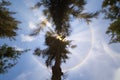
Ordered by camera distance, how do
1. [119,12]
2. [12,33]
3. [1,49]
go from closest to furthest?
[119,12] < [1,49] < [12,33]

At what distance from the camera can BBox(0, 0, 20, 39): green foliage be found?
20.9 metres

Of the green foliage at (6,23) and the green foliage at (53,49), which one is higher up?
the green foliage at (6,23)

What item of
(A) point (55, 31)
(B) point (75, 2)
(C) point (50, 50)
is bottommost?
(C) point (50, 50)

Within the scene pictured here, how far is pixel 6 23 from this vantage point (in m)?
20.9

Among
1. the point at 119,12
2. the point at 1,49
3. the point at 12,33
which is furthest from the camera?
the point at 12,33

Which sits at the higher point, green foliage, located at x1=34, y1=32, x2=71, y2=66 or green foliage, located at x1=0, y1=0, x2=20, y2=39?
green foliage, located at x1=0, y1=0, x2=20, y2=39

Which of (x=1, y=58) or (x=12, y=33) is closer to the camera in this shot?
(x=1, y=58)

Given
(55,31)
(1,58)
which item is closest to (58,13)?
(55,31)

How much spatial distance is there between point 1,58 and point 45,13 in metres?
5.36

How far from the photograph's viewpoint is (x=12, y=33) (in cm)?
2202

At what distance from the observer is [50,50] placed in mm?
19391

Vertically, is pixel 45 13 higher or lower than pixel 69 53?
higher

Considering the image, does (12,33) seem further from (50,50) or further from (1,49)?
(50,50)

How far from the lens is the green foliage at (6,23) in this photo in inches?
824
